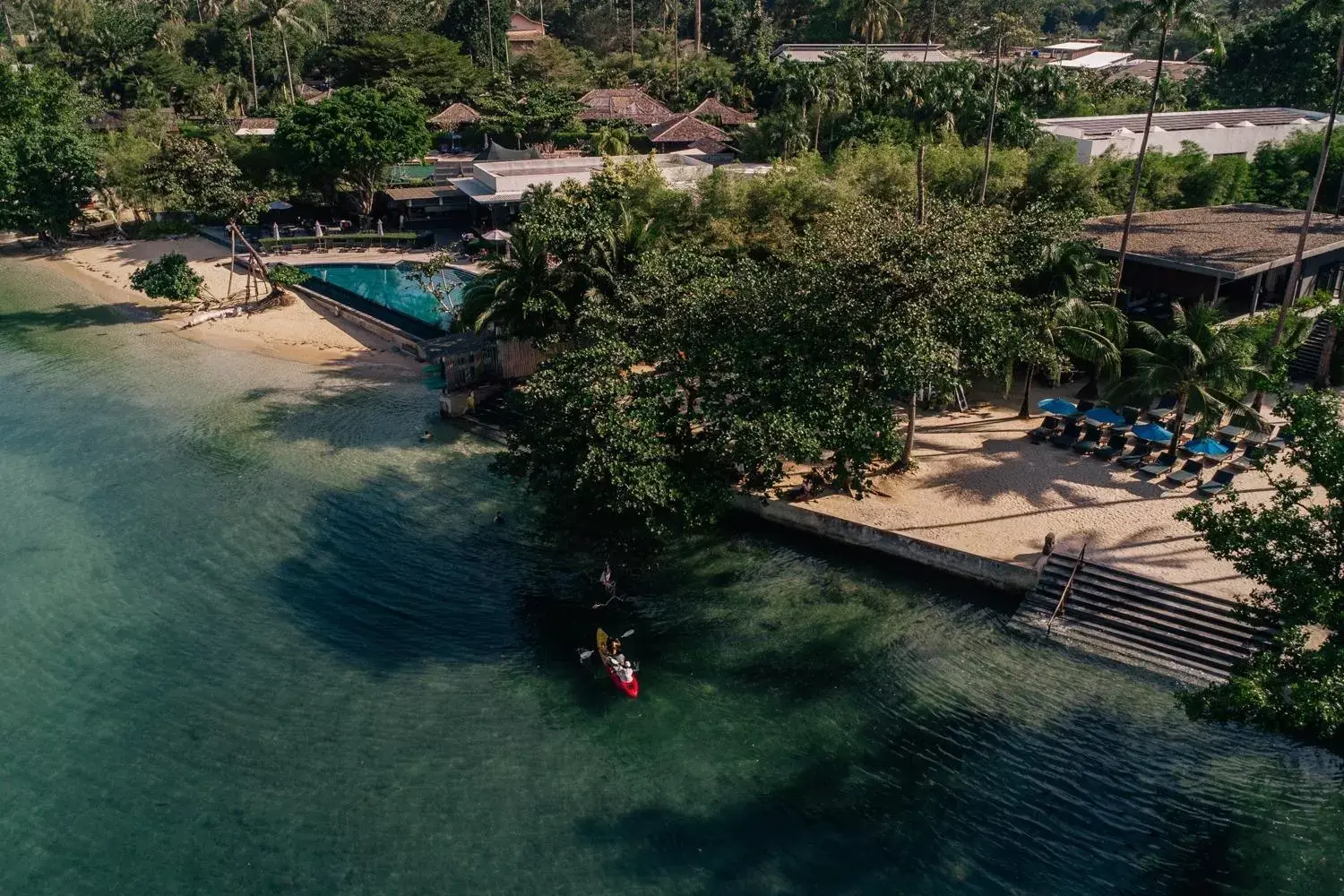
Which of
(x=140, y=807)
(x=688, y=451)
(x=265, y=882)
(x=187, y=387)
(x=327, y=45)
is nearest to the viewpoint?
(x=265, y=882)

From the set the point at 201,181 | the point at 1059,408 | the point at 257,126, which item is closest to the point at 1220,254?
the point at 1059,408

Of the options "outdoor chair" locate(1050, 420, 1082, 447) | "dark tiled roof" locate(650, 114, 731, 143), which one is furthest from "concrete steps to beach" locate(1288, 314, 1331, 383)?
"dark tiled roof" locate(650, 114, 731, 143)

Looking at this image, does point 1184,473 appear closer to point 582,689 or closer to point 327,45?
point 582,689

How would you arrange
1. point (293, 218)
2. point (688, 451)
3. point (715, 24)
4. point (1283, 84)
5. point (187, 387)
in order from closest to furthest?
point (688, 451), point (187, 387), point (293, 218), point (1283, 84), point (715, 24)

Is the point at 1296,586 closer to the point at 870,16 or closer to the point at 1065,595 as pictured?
the point at 1065,595

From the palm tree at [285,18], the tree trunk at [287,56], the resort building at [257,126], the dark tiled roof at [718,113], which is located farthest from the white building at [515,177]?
the palm tree at [285,18]

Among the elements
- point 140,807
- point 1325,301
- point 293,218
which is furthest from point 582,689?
point 293,218

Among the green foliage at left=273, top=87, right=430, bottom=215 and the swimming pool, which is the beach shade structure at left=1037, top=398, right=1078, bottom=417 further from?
the green foliage at left=273, top=87, right=430, bottom=215

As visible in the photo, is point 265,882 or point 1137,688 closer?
point 265,882
